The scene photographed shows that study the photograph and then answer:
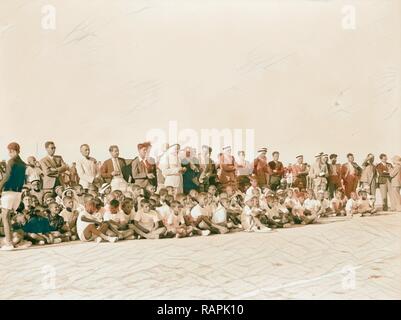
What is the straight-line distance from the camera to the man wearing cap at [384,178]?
7016 mm

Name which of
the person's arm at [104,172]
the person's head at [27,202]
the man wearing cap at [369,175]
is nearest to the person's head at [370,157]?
the man wearing cap at [369,175]

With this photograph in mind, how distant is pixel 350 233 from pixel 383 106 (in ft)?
5.65

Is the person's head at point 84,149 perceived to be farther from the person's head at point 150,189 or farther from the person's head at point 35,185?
the person's head at point 150,189

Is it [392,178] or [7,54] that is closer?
[7,54]

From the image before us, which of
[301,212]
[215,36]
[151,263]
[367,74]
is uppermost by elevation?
[215,36]

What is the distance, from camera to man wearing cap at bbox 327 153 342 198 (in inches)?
275

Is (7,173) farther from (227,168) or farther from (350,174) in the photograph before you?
(350,174)

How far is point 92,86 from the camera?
263 inches

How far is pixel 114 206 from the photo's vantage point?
6.73 metres

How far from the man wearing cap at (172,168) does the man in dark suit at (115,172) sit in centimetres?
48

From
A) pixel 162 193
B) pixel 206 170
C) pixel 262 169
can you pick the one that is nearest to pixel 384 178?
pixel 262 169

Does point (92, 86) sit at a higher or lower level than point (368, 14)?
lower
